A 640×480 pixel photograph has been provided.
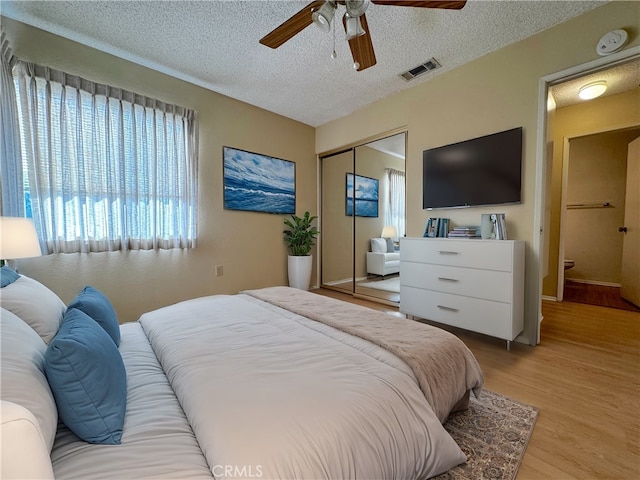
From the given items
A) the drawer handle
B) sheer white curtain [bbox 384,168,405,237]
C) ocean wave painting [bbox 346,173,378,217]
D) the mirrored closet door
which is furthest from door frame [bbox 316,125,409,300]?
the drawer handle

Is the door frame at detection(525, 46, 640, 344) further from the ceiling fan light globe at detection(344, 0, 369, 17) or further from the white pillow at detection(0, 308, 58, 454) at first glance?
the white pillow at detection(0, 308, 58, 454)

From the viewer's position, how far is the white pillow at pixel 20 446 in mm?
424

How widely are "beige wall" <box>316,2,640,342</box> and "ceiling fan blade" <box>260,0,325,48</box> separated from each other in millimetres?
1837

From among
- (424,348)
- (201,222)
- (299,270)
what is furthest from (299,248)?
(424,348)

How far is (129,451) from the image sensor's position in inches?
26.2

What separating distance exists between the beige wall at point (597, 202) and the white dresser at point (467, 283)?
333 cm

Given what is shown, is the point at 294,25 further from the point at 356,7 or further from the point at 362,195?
the point at 362,195

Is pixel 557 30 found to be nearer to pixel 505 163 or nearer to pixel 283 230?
pixel 505 163

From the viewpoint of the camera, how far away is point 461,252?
238 cm

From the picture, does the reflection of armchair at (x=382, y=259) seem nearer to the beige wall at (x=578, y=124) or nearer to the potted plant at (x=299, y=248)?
the potted plant at (x=299, y=248)

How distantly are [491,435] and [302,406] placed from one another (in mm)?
1120

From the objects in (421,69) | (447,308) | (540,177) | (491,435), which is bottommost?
(491,435)

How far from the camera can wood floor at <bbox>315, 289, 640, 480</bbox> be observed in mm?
1145

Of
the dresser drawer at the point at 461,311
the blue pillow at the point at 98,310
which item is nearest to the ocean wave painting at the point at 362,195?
the dresser drawer at the point at 461,311
